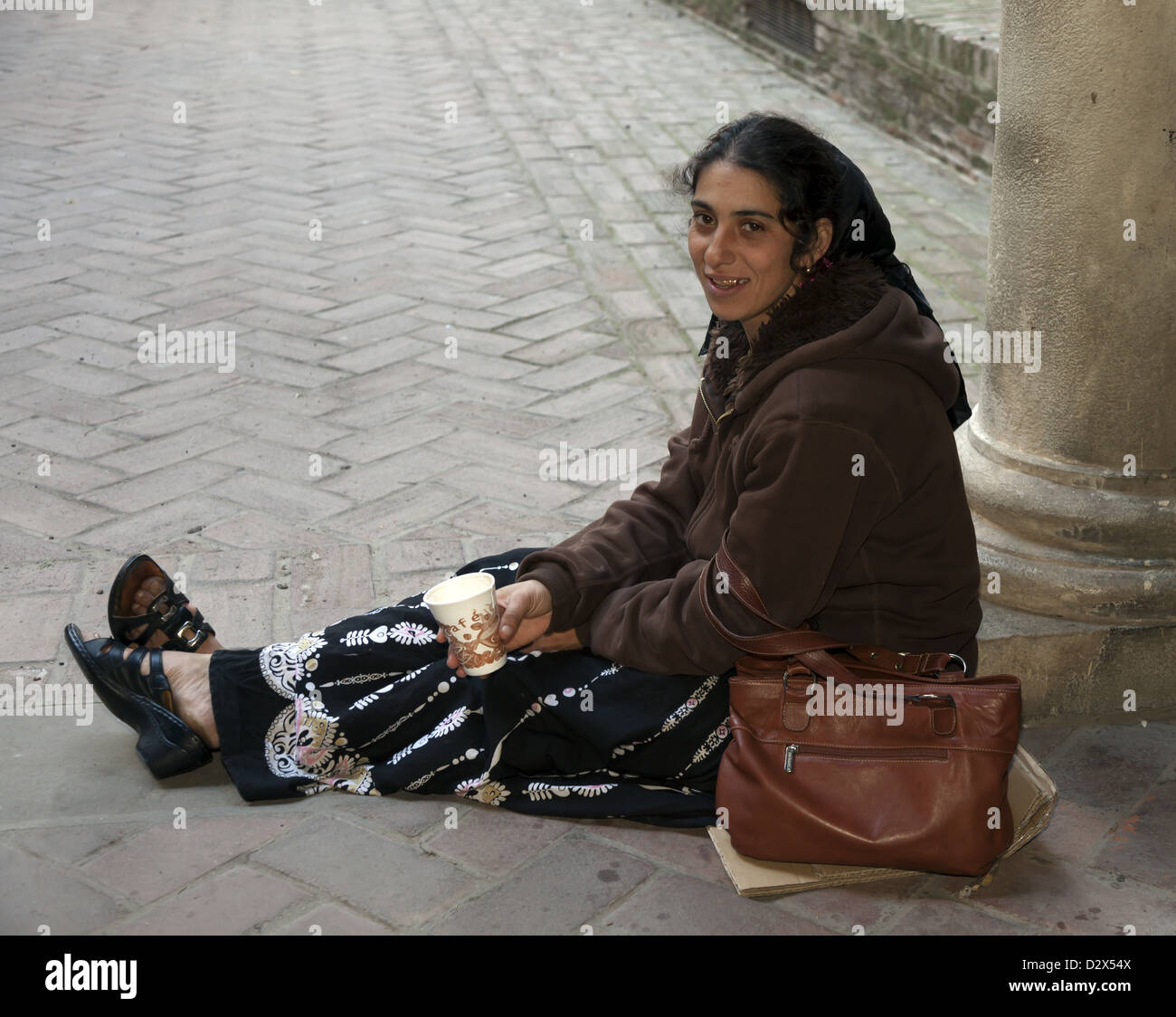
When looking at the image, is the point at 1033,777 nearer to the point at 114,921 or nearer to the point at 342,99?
the point at 114,921

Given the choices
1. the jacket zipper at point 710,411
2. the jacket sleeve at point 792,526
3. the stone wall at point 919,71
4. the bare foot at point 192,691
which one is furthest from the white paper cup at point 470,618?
the stone wall at point 919,71

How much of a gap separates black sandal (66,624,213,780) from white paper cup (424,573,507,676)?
0.60 metres

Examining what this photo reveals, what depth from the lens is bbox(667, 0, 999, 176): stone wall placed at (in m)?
6.43

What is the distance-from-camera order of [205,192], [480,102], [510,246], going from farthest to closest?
[480,102]
[205,192]
[510,246]

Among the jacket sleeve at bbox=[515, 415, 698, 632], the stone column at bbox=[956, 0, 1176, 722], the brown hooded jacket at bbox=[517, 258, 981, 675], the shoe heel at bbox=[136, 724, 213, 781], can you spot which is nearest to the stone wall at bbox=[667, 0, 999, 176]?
the stone column at bbox=[956, 0, 1176, 722]

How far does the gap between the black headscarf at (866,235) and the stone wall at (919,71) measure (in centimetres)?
456

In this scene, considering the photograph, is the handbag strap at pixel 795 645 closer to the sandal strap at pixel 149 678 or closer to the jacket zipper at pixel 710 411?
the jacket zipper at pixel 710 411

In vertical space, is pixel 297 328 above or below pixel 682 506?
below

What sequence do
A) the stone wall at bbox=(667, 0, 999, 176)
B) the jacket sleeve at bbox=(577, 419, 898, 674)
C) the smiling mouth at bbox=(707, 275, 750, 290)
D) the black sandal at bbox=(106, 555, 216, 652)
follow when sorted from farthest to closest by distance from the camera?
the stone wall at bbox=(667, 0, 999, 176) → the black sandal at bbox=(106, 555, 216, 652) → the smiling mouth at bbox=(707, 275, 750, 290) → the jacket sleeve at bbox=(577, 419, 898, 674)

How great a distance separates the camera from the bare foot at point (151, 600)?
2656 mm

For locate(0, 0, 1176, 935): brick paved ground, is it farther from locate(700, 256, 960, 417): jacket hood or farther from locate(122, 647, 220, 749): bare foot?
locate(700, 256, 960, 417): jacket hood

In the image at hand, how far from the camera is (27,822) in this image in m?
2.40

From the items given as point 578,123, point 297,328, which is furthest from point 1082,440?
point 578,123

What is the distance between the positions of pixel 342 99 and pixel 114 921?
23.1ft
